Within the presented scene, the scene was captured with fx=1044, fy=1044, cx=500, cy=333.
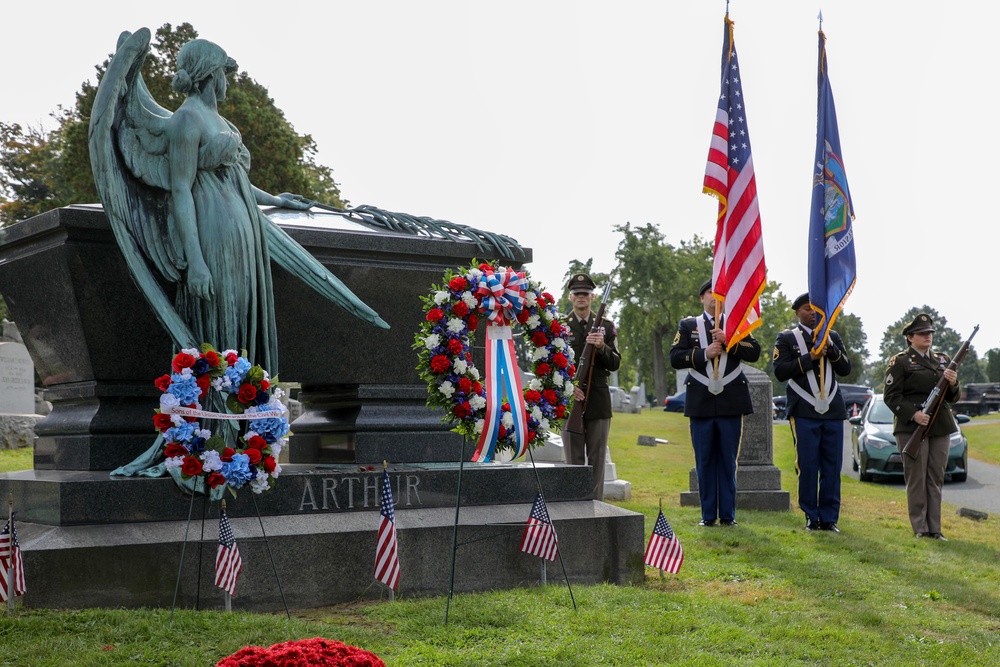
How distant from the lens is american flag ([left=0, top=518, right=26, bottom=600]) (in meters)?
4.85

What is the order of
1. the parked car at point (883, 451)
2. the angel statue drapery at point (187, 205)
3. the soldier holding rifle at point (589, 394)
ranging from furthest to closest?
the parked car at point (883, 451), the soldier holding rifle at point (589, 394), the angel statue drapery at point (187, 205)

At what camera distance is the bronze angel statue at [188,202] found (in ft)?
19.6

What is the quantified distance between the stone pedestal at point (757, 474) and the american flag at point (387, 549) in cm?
545

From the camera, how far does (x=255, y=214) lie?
6.39 metres

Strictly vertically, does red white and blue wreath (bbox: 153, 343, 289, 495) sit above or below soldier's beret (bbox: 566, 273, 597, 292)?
below

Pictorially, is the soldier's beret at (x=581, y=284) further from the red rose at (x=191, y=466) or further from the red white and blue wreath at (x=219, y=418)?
the red rose at (x=191, y=466)

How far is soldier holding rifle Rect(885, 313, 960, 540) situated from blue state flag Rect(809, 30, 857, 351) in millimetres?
1286

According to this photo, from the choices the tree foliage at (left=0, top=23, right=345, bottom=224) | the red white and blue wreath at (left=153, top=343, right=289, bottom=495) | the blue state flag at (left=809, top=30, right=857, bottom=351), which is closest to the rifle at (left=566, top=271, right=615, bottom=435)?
the blue state flag at (left=809, top=30, right=857, bottom=351)

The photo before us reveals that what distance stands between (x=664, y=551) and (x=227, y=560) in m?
2.74

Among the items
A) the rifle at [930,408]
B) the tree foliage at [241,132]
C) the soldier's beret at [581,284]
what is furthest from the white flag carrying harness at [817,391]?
the tree foliage at [241,132]

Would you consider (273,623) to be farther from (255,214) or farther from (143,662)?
→ (255,214)

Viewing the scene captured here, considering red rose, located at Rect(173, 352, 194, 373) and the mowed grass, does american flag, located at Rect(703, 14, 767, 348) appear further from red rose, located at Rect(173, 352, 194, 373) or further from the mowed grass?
red rose, located at Rect(173, 352, 194, 373)

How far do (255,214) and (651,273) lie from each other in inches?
2121

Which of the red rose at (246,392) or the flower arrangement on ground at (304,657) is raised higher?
the red rose at (246,392)
